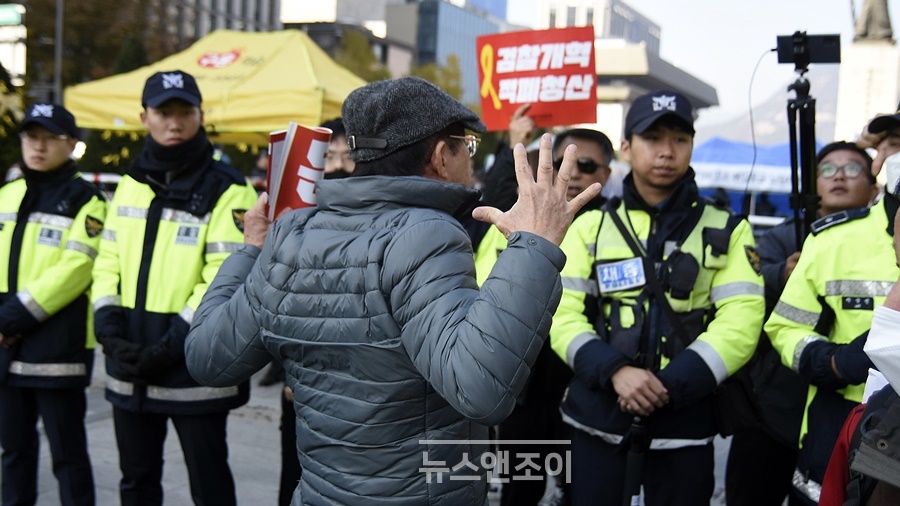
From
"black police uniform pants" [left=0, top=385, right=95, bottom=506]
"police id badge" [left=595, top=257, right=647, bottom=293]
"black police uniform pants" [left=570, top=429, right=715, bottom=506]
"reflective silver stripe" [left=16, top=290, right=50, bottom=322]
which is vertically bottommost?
"black police uniform pants" [left=0, top=385, right=95, bottom=506]

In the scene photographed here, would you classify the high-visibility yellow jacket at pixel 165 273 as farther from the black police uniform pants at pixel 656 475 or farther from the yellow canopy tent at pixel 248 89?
the yellow canopy tent at pixel 248 89

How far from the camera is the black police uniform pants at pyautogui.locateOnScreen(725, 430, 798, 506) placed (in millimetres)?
4105

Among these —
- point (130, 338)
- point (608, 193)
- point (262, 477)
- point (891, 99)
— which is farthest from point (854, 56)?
point (130, 338)

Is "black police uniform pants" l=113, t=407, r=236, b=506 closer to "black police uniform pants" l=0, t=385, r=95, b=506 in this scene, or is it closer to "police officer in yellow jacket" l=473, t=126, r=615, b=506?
"black police uniform pants" l=0, t=385, r=95, b=506

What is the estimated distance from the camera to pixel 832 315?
300 cm

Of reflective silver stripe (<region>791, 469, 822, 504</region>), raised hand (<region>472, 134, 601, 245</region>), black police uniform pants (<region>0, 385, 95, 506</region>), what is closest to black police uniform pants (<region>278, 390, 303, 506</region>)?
black police uniform pants (<region>0, 385, 95, 506</region>)

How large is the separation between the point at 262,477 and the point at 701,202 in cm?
348

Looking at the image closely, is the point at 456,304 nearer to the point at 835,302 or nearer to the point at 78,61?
the point at 835,302

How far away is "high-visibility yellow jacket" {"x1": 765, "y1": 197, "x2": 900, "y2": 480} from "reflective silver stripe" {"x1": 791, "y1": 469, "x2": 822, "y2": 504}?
42 millimetres

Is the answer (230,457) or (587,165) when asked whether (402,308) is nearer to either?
(587,165)

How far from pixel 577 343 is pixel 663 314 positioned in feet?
1.05

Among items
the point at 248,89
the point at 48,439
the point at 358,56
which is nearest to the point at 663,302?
the point at 48,439

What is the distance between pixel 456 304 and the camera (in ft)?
6.03

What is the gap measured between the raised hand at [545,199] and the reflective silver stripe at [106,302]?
96.7 inches
